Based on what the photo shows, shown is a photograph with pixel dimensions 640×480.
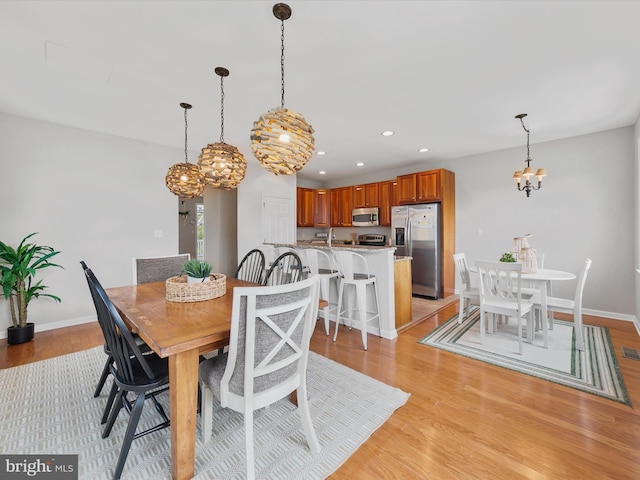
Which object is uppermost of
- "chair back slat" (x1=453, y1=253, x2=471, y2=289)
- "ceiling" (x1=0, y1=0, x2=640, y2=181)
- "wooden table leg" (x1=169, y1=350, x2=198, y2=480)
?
"ceiling" (x1=0, y1=0, x2=640, y2=181)

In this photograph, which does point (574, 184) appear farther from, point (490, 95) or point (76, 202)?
point (76, 202)

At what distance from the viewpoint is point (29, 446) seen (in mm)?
1545

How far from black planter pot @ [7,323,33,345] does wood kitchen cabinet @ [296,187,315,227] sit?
4.54 meters

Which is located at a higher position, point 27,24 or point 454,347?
point 27,24

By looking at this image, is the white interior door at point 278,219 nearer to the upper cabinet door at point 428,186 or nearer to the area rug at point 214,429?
the upper cabinet door at point 428,186

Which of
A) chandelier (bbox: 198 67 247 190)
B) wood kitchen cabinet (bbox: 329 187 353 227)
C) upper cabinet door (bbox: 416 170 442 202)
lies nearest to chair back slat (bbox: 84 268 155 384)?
chandelier (bbox: 198 67 247 190)

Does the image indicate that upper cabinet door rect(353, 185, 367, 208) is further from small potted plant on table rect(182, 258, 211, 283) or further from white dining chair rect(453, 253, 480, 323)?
small potted plant on table rect(182, 258, 211, 283)

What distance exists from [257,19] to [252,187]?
3603 mm

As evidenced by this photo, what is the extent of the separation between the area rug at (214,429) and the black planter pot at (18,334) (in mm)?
867

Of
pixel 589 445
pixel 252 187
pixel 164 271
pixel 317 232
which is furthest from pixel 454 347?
pixel 317 232

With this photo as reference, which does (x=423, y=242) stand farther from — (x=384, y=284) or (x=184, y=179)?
(x=184, y=179)

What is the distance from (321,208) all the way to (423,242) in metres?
2.67

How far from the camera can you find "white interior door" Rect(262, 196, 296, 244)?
5.39m

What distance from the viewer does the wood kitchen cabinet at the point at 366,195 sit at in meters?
5.82
